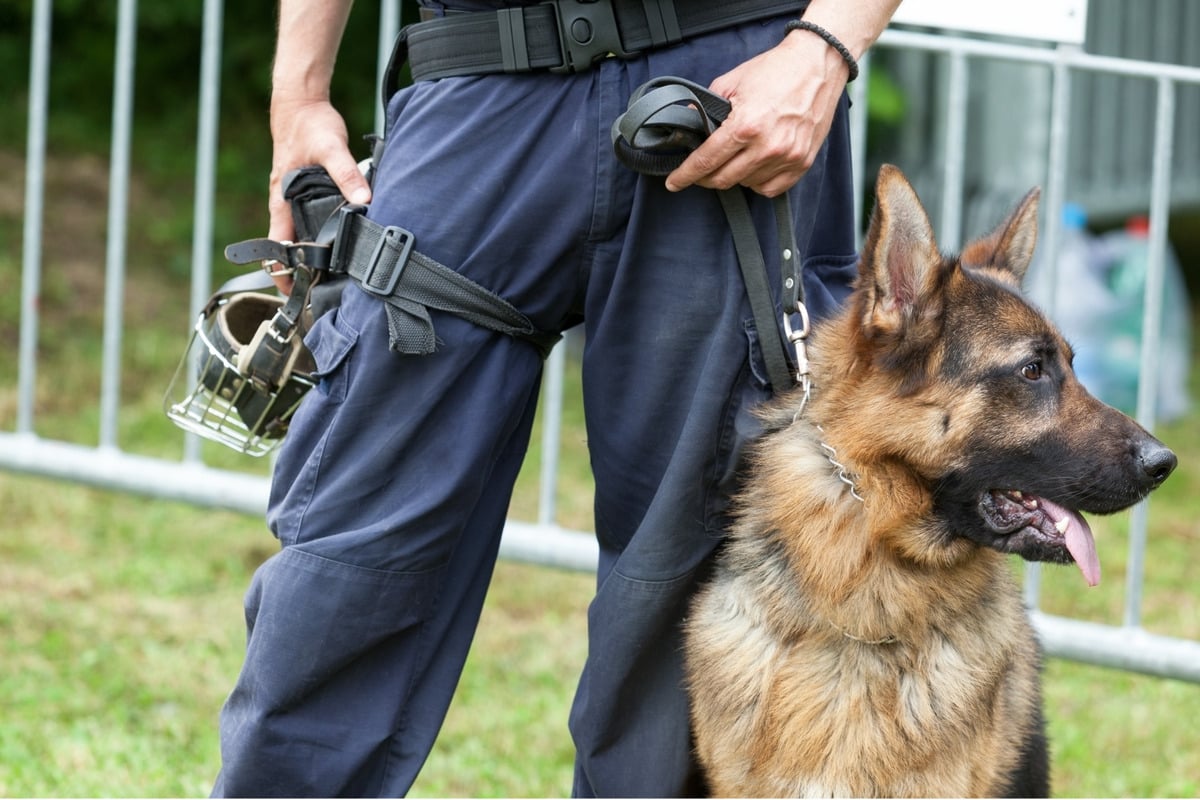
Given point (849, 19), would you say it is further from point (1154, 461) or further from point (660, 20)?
point (1154, 461)

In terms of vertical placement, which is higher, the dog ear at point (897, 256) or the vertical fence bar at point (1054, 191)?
the dog ear at point (897, 256)

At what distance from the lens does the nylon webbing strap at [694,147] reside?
2242 mm

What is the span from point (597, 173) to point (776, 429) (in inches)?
25.2

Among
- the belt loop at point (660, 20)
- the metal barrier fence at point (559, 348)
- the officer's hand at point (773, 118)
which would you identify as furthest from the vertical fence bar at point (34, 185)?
the officer's hand at point (773, 118)

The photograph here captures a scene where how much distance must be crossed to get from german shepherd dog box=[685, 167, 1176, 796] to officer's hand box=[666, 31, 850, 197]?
0.26 metres

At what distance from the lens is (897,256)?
2.53 m

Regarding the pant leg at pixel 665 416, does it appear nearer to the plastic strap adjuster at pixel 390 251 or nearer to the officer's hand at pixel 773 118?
the officer's hand at pixel 773 118

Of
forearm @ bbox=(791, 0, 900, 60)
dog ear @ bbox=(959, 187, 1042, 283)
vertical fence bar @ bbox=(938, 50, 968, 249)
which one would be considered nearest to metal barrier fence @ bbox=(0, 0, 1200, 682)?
vertical fence bar @ bbox=(938, 50, 968, 249)

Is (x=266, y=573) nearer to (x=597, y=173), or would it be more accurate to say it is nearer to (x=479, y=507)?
(x=479, y=507)

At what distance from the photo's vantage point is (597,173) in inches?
93.9

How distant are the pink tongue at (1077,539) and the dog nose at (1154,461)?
0.15 metres

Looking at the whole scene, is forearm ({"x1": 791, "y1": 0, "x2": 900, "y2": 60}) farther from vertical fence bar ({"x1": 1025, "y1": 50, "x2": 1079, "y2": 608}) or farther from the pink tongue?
vertical fence bar ({"x1": 1025, "y1": 50, "x2": 1079, "y2": 608})

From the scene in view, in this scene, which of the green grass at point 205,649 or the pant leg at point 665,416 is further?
the green grass at point 205,649

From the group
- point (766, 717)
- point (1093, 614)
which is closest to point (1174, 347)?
point (1093, 614)
